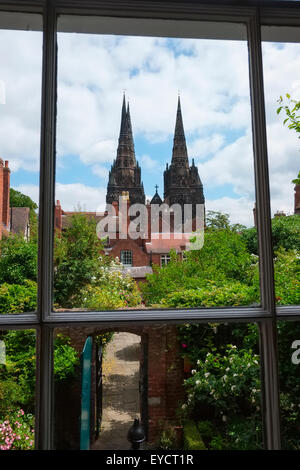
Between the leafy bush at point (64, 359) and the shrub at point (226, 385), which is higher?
the leafy bush at point (64, 359)

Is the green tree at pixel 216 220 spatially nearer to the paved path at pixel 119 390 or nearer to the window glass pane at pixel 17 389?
the paved path at pixel 119 390

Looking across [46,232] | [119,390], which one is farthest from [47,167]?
[119,390]

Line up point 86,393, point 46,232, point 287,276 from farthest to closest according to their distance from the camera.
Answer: point 287,276 → point 86,393 → point 46,232

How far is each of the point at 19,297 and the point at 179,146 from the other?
2.60 feet

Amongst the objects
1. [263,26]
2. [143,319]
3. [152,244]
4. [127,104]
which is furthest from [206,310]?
[263,26]

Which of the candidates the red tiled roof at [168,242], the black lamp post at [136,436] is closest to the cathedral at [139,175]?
the red tiled roof at [168,242]

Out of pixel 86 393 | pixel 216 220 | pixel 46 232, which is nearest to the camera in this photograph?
pixel 46 232

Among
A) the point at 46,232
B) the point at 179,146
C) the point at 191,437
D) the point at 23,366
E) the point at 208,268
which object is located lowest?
the point at 191,437

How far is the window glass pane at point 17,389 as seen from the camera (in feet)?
3.37

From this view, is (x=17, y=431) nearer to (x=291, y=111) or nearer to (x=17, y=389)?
(x=17, y=389)

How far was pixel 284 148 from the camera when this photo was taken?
1.25m

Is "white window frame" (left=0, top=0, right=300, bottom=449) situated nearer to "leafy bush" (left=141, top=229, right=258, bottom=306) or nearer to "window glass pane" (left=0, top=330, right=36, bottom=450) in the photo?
"window glass pane" (left=0, top=330, right=36, bottom=450)

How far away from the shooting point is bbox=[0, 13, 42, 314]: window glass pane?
3.77 feet

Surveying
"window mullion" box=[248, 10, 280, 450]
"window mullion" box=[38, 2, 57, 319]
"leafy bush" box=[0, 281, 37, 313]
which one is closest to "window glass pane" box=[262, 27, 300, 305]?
"window mullion" box=[248, 10, 280, 450]
